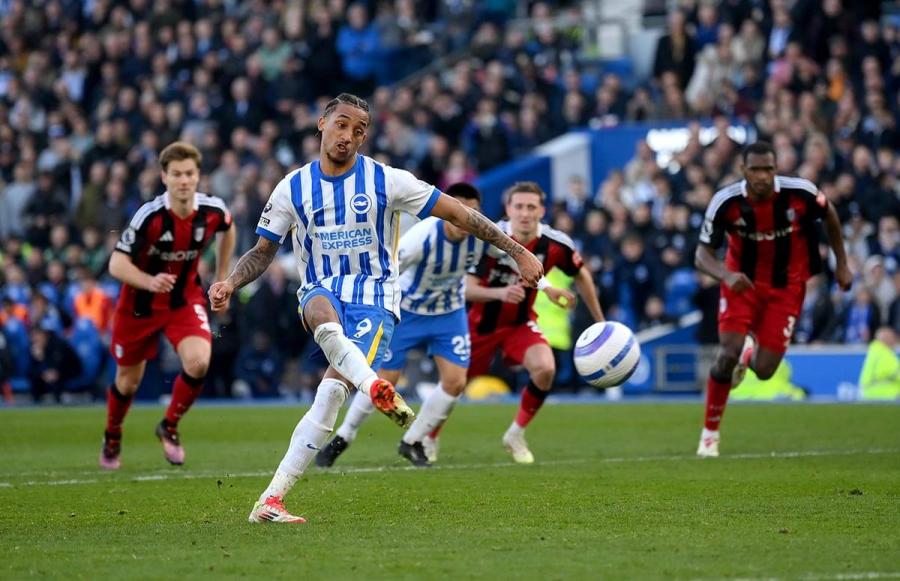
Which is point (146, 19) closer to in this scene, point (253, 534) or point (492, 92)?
point (492, 92)

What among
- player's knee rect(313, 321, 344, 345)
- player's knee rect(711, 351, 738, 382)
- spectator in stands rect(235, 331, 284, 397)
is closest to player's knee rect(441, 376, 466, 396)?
player's knee rect(711, 351, 738, 382)

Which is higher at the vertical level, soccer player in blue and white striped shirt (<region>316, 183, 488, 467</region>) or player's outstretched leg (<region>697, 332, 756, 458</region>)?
soccer player in blue and white striped shirt (<region>316, 183, 488, 467</region>)

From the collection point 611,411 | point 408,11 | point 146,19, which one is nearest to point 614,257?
point 611,411

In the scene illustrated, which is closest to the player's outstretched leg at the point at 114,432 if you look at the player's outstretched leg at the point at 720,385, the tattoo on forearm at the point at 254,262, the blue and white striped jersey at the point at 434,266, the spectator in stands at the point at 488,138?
the blue and white striped jersey at the point at 434,266

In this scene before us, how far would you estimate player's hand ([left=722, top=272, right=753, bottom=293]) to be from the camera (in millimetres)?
12453

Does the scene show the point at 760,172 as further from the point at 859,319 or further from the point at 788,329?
the point at 859,319

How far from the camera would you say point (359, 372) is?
26.7 feet

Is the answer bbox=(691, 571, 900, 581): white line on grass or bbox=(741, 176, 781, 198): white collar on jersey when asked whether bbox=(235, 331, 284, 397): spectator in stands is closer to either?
bbox=(741, 176, 781, 198): white collar on jersey

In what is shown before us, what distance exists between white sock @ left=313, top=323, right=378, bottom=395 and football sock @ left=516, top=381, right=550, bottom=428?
14.8 feet

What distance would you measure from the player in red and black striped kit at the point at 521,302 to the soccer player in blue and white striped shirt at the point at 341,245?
3533mm

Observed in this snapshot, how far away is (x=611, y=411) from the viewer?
18938 millimetres

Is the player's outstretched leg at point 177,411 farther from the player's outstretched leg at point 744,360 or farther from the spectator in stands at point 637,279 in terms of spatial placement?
the spectator in stands at point 637,279

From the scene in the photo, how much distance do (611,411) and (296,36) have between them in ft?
43.4

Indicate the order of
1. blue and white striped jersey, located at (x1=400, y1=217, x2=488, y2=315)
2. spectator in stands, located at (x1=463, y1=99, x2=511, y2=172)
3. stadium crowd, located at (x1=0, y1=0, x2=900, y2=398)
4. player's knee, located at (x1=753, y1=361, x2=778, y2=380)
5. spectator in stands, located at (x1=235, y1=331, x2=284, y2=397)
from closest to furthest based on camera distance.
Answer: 1. blue and white striped jersey, located at (x1=400, y1=217, x2=488, y2=315)
2. player's knee, located at (x1=753, y1=361, x2=778, y2=380)
3. stadium crowd, located at (x1=0, y1=0, x2=900, y2=398)
4. spectator in stands, located at (x1=235, y1=331, x2=284, y2=397)
5. spectator in stands, located at (x1=463, y1=99, x2=511, y2=172)
